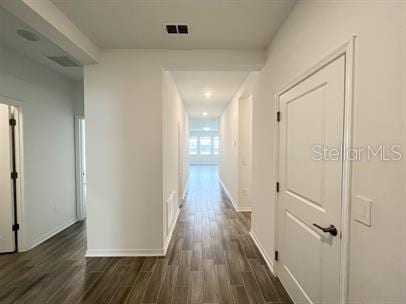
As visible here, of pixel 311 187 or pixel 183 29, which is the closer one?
pixel 311 187

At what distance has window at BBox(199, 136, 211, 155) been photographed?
1650 centimetres

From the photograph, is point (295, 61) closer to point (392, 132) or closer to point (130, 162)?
point (392, 132)

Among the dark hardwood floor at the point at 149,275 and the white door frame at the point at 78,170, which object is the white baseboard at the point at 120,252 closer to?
the dark hardwood floor at the point at 149,275

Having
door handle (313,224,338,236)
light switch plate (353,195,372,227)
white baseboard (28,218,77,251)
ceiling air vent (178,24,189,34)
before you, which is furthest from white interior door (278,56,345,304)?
white baseboard (28,218,77,251)

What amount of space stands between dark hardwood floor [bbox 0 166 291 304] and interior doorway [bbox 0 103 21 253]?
0.87 feet

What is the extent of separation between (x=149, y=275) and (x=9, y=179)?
2424 mm

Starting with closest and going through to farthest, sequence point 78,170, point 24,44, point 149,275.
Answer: point 149,275 → point 24,44 → point 78,170

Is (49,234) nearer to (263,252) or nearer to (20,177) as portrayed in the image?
(20,177)

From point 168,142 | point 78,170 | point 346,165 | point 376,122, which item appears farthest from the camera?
point 78,170

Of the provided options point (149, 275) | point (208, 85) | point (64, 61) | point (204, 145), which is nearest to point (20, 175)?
point (64, 61)

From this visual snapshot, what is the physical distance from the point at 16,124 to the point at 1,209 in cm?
122

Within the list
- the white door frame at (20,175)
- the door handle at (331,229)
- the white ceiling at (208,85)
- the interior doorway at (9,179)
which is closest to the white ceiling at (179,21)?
the white ceiling at (208,85)

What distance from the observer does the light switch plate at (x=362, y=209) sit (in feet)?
3.96

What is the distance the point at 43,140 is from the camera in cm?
359
